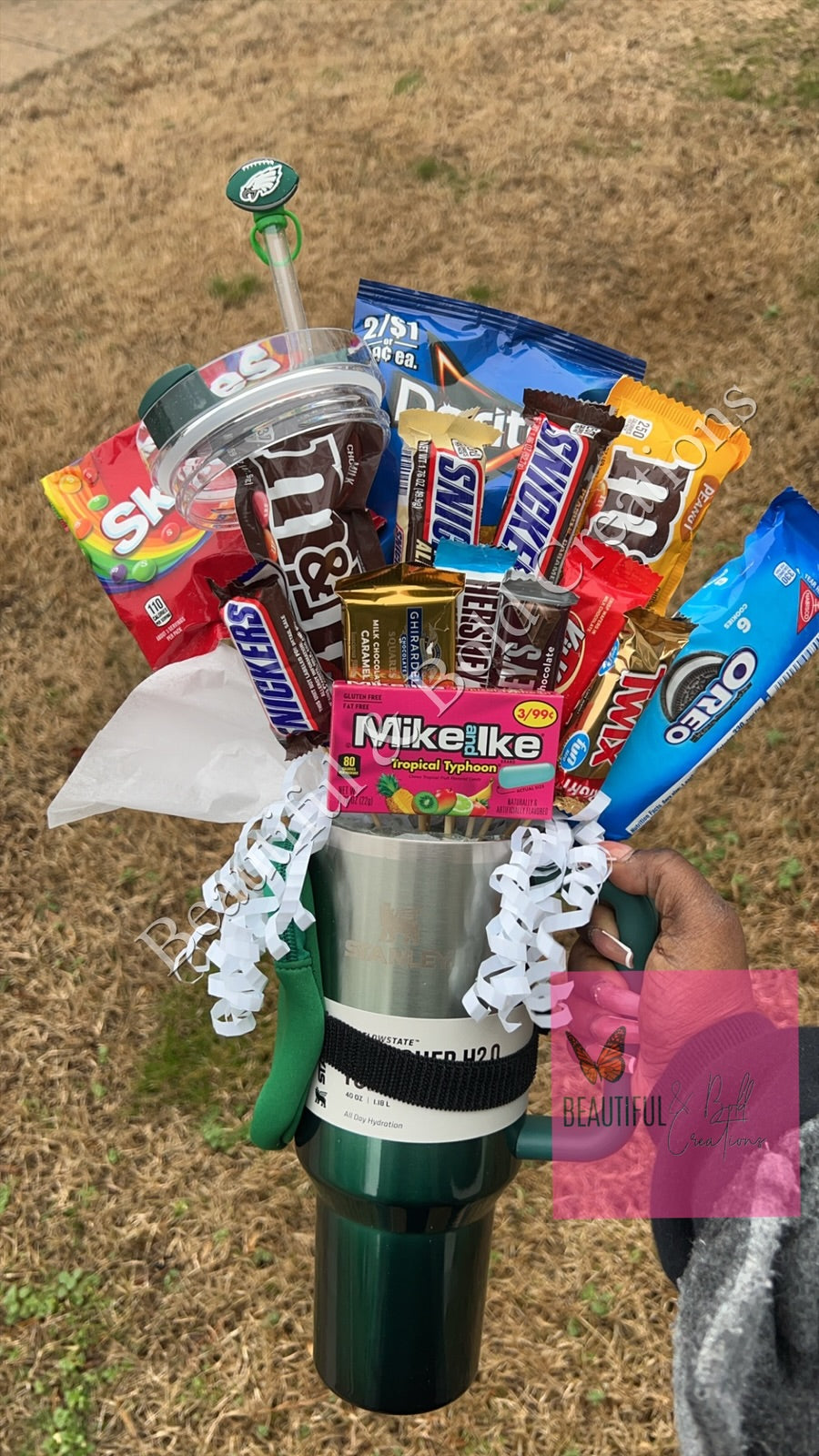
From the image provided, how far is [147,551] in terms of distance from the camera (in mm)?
823

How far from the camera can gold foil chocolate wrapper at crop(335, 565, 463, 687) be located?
0.67 m

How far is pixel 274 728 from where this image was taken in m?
0.77

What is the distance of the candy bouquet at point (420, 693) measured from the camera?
27.4 inches

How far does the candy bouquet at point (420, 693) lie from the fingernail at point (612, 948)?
10 centimetres

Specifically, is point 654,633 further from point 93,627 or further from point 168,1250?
point 93,627

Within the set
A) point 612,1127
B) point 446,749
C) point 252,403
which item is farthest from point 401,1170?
point 252,403

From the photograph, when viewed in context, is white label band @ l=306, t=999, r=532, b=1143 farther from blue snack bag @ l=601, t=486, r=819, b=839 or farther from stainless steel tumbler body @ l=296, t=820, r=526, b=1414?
blue snack bag @ l=601, t=486, r=819, b=839

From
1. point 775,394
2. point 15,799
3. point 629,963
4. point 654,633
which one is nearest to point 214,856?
point 15,799

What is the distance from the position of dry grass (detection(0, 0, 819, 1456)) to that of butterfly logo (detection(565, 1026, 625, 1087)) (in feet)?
2.39

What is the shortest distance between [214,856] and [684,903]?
3.35ft

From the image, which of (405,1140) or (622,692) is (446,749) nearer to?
(622,692)

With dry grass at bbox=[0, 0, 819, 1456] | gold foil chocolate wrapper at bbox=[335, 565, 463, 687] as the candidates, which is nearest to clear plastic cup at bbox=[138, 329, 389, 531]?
gold foil chocolate wrapper at bbox=[335, 565, 463, 687]

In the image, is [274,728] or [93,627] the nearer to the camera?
[274,728]

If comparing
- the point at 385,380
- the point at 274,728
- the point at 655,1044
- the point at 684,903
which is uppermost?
the point at 385,380
